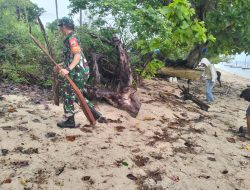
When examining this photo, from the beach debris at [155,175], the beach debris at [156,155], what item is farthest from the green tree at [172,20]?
the beach debris at [155,175]

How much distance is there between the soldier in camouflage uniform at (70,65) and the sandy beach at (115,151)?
0.37 meters

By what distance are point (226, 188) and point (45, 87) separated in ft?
18.5

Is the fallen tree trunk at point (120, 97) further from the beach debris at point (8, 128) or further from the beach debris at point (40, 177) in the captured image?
the beach debris at point (40, 177)

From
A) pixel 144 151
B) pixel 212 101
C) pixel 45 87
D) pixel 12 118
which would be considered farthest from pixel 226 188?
pixel 212 101

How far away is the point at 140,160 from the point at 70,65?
6.01ft

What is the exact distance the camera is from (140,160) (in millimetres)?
4289

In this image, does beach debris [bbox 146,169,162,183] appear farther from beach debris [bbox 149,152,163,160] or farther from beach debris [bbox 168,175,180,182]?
beach debris [bbox 149,152,163,160]

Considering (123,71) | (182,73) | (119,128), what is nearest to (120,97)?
(123,71)

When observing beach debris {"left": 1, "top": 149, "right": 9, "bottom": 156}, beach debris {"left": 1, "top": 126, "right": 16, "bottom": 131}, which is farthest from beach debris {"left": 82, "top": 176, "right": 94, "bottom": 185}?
beach debris {"left": 1, "top": 126, "right": 16, "bottom": 131}

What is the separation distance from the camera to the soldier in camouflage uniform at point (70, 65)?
4684mm

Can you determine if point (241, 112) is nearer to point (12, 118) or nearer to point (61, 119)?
point (61, 119)

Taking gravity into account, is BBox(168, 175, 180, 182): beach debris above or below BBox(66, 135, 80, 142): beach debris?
below

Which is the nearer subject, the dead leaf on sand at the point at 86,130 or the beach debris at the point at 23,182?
the beach debris at the point at 23,182

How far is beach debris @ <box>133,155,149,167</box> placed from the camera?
13.7 ft
